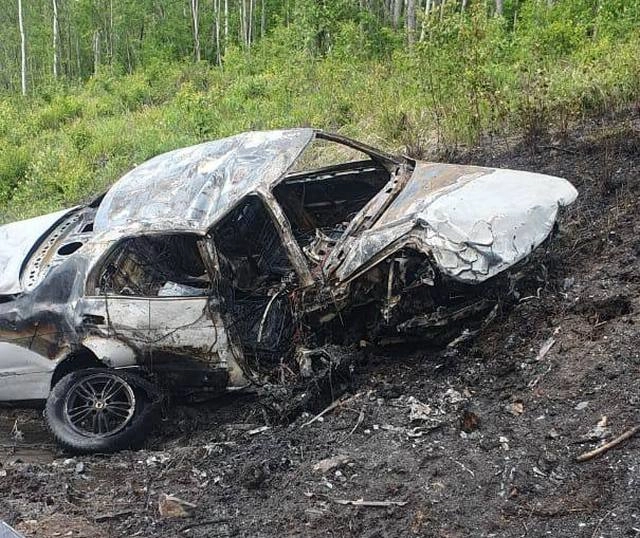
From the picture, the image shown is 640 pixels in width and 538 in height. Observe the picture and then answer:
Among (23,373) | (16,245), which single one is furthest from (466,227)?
(16,245)

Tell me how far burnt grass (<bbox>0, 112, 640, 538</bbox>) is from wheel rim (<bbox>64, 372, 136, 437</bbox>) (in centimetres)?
26

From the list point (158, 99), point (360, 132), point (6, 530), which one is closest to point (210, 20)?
point (158, 99)

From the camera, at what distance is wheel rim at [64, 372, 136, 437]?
4.61m

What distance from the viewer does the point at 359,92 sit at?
1047 centimetres

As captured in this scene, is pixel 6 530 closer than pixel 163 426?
Yes

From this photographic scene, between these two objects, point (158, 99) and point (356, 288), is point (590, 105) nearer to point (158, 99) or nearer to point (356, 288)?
point (356, 288)

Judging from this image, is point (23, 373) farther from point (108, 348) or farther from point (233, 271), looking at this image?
point (233, 271)

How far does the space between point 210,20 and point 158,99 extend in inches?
616

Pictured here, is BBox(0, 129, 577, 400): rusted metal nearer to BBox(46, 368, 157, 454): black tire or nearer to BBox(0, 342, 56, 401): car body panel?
BBox(0, 342, 56, 401): car body panel

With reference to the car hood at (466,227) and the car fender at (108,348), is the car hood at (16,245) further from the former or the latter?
the car hood at (466,227)

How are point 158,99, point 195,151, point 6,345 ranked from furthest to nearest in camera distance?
point 158,99 < point 195,151 < point 6,345

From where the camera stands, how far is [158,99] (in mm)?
19312

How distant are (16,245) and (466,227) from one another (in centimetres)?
337

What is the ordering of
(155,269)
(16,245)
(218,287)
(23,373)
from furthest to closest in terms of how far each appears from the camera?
(16,245)
(155,269)
(23,373)
(218,287)
